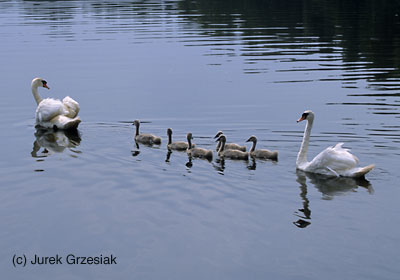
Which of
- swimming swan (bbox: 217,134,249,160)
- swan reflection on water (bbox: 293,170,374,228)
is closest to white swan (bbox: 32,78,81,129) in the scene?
swimming swan (bbox: 217,134,249,160)

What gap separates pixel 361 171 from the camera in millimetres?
15562

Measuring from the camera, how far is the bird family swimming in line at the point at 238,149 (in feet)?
52.1

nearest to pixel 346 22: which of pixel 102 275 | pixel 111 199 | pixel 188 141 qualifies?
pixel 188 141

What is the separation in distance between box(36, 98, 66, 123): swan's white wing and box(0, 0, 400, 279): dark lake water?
0.69m

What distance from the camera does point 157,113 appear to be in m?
24.1

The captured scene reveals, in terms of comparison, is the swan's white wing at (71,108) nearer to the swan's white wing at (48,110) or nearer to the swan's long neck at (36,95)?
the swan's white wing at (48,110)

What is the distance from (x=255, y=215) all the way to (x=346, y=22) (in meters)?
40.7

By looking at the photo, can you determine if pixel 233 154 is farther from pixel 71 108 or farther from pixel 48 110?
pixel 48 110

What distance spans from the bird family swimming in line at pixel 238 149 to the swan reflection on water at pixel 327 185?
0.14 metres

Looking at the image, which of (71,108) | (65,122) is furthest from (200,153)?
(71,108)

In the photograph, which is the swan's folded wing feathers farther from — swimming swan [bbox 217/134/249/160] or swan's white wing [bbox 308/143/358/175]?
swimming swan [bbox 217/134/249/160]

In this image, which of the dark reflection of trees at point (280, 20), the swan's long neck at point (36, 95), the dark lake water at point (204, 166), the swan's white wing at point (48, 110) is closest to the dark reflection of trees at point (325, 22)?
the dark reflection of trees at point (280, 20)

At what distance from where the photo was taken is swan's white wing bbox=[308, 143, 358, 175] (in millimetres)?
15797

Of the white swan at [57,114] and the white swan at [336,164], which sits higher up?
the white swan at [57,114]
